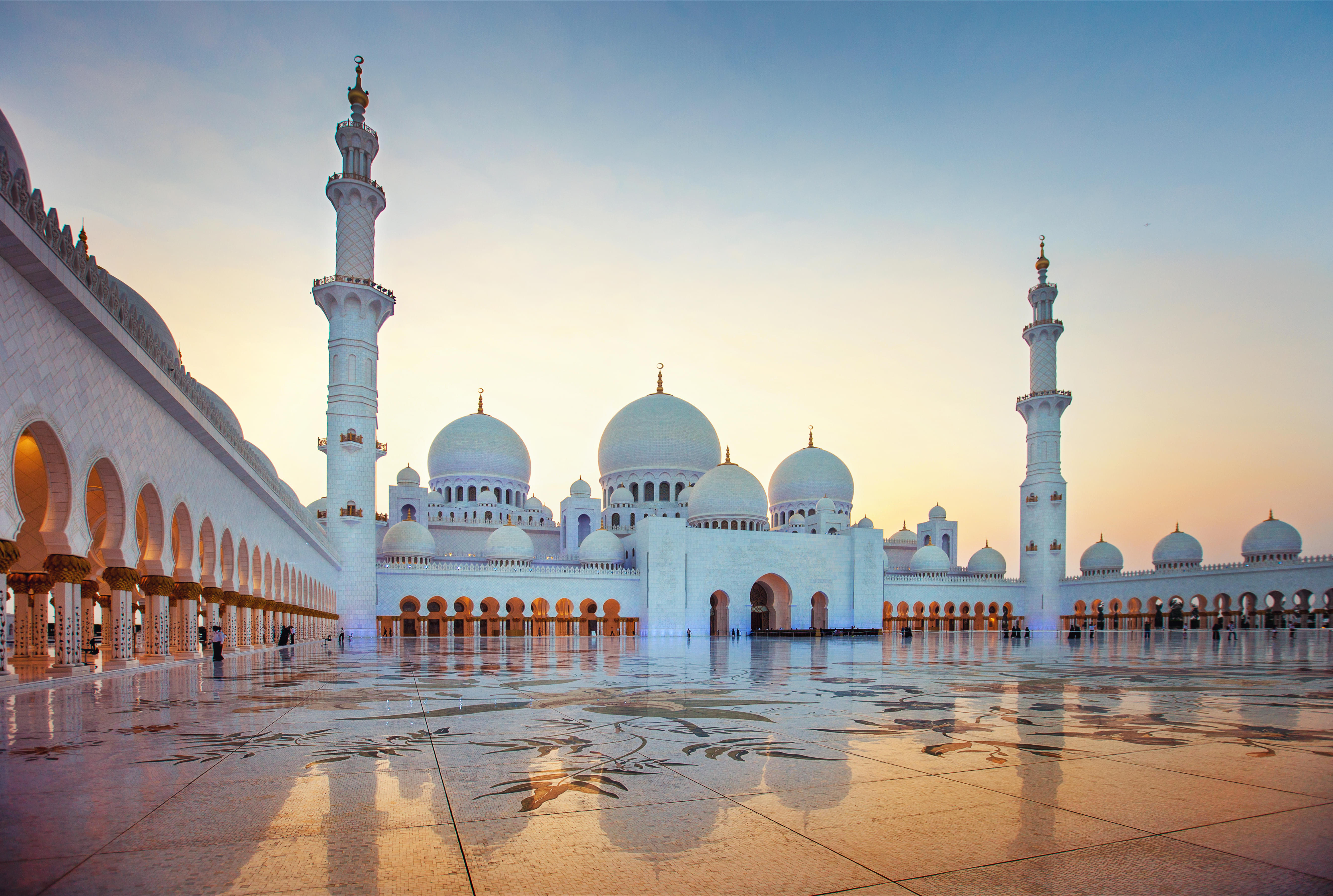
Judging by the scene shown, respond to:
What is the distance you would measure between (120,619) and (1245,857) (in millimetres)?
12381

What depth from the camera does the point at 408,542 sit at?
1369 inches

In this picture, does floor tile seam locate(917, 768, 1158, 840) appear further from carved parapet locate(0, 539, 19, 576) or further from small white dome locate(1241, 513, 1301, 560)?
small white dome locate(1241, 513, 1301, 560)

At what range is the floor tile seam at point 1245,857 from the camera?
2197 mm

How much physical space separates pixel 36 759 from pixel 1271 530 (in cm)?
4575

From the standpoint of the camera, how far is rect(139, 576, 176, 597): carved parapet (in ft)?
39.3

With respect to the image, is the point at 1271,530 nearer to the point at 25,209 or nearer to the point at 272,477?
the point at 272,477

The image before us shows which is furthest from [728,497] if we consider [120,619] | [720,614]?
[120,619]

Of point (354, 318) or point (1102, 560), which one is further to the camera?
point (1102, 560)

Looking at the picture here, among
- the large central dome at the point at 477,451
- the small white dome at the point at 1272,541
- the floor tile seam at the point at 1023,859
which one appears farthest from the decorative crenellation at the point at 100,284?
the small white dome at the point at 1272,541

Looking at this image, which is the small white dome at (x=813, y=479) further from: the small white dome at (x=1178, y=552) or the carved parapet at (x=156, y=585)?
the carved parapet at (x=156, y=585)

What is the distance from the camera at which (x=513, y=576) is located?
114 ft

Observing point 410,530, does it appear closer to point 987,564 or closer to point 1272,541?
point 987,564

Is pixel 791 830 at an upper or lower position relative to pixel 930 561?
upper

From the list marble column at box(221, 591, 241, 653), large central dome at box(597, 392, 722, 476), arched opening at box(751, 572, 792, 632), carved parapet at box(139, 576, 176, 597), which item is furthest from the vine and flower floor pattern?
large central dome at box(597, 392, 722, 476)
